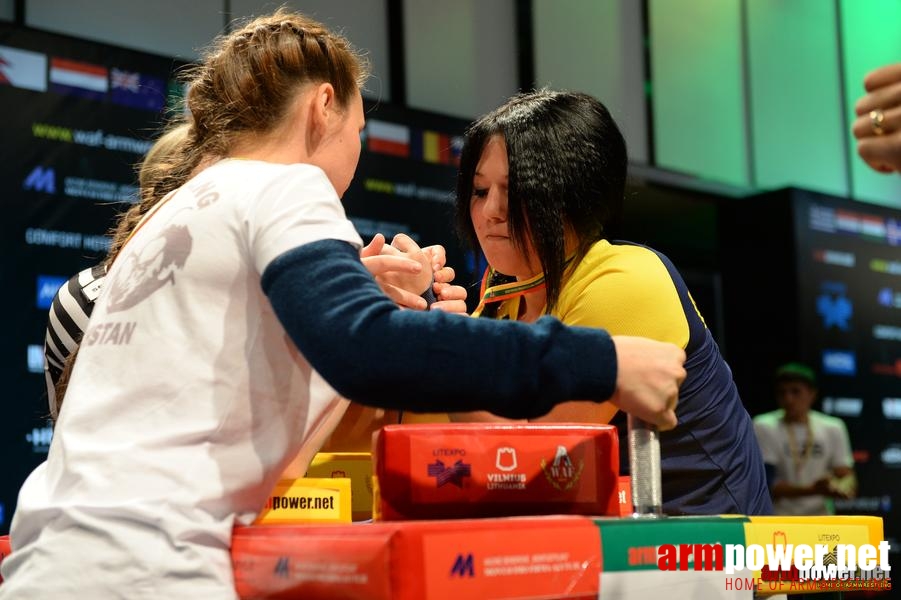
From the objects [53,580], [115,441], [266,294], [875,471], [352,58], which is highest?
[352,58]

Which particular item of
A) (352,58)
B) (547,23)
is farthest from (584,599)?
(547,23)

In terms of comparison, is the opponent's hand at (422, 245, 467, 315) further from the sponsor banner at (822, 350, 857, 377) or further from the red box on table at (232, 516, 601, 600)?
the sponsor banner at (822, 350, 857, 377)

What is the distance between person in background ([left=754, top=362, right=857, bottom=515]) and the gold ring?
513cm

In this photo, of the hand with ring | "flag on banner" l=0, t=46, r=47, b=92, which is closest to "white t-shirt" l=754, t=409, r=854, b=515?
"flag on banner" l=0, t=46, r=47, b=92

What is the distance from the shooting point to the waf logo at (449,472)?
4.00 feet

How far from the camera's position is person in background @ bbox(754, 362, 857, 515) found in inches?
233

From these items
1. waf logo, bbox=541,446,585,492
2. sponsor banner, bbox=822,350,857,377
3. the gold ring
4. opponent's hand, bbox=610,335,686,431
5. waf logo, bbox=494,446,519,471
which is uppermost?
the gold ring

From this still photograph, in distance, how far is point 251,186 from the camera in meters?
1.22

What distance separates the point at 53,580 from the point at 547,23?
17.7 feet

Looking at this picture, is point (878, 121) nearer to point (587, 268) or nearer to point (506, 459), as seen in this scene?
point (506, 459)

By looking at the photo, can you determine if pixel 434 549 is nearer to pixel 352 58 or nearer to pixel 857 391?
pixel 352 58

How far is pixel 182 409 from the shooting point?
117 cm

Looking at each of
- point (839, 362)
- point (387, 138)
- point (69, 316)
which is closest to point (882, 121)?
point (69, 316)

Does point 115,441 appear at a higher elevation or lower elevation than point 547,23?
lower
